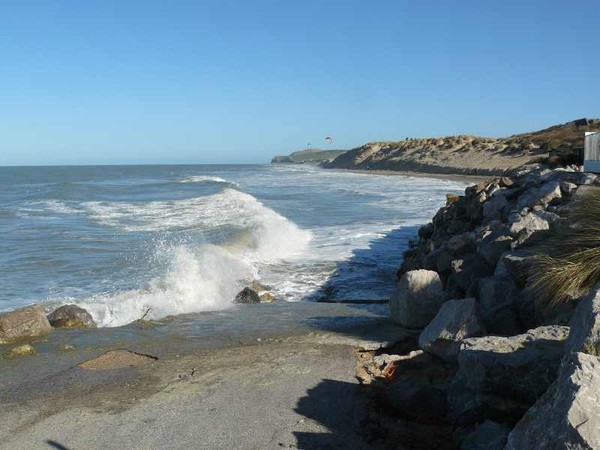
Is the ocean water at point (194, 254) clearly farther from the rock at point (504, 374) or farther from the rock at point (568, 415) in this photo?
the rock at point (568, 415)

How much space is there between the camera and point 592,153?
49.2 feet

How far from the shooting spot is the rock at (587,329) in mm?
3684

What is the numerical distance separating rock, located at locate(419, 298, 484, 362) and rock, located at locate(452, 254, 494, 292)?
5.54 ft

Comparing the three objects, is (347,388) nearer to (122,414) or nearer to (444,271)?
(122,414)

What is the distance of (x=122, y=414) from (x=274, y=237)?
14168mm

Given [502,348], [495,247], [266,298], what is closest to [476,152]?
[266,298]

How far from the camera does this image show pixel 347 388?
5.98 metres

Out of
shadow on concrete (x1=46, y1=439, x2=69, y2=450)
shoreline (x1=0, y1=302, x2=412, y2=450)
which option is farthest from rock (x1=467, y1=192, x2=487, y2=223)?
shadow on concrete (x1=46, y1=439, x2=69, y2=450)

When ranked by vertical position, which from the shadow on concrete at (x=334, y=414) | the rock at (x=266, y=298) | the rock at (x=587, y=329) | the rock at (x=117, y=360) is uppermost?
the rock at (x=587, y=329)

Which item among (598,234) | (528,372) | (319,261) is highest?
(598,234)

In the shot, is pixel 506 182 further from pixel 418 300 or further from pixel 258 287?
pixel 418 300

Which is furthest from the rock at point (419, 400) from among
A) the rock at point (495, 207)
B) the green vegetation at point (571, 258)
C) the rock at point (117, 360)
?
the rock at point (495, 207)

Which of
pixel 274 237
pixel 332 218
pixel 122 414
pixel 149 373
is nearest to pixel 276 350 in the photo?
pixel 149 373

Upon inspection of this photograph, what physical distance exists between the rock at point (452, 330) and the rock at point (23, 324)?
553cm
